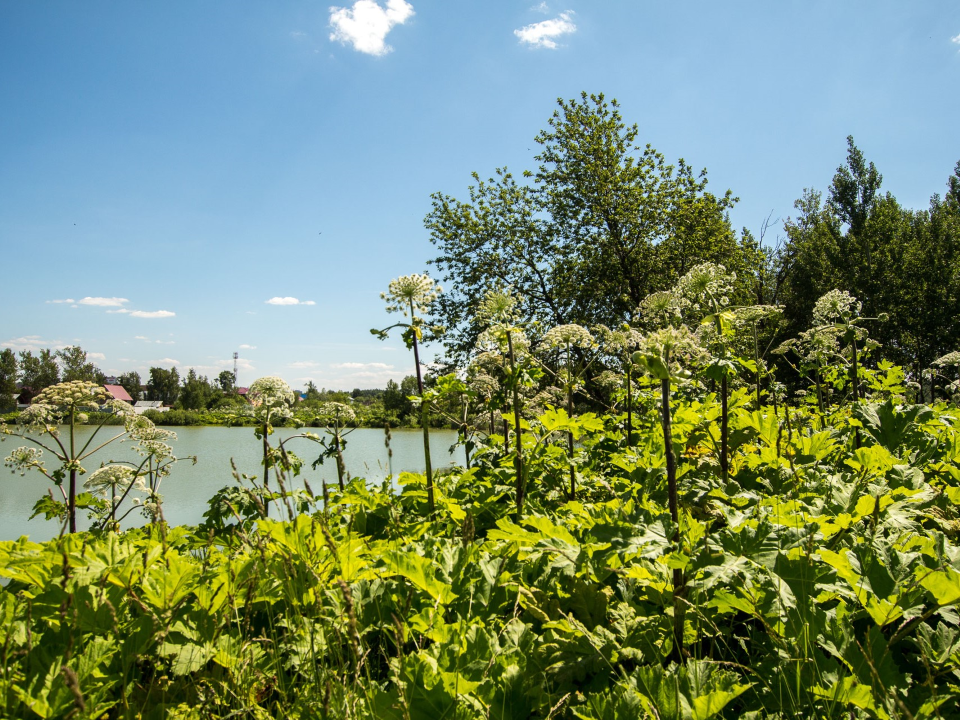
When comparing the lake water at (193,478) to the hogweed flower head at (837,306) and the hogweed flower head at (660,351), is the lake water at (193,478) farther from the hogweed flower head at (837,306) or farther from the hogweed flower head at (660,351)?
the hogweed flower head at (837,306)

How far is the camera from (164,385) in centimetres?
3919

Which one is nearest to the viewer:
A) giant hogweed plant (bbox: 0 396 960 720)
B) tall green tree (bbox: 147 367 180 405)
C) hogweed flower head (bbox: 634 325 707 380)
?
giant hogweed plant (bbox: 0 396 960 720)

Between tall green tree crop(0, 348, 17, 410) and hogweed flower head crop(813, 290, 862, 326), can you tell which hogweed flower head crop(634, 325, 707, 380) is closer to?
hogweed flower head crop(813, 290, 862, 326)

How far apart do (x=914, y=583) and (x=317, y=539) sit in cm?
196

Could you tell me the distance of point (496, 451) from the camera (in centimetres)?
398

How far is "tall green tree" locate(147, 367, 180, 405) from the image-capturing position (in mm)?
38000

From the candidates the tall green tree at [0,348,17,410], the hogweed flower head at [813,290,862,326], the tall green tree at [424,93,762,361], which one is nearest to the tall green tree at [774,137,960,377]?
the tall green tree at [424,93,762,361]

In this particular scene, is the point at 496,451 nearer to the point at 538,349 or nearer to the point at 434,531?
the point at 538,349

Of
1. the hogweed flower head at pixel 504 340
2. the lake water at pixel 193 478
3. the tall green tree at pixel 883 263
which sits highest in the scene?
the tall green tree at pixel 883 263

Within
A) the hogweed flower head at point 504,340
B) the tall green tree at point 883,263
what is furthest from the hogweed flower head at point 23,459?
the tall green tree at point 883,263

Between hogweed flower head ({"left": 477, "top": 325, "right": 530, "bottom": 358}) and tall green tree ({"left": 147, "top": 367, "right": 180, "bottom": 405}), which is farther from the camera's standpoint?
tall green tree ({"left": 147, "top": 367, "right": 180, "bottom": 405})

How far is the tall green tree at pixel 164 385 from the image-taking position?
38.0 meters

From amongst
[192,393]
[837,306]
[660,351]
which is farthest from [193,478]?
[192,393]

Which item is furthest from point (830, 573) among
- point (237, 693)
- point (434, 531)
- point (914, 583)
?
point (434, 531)
